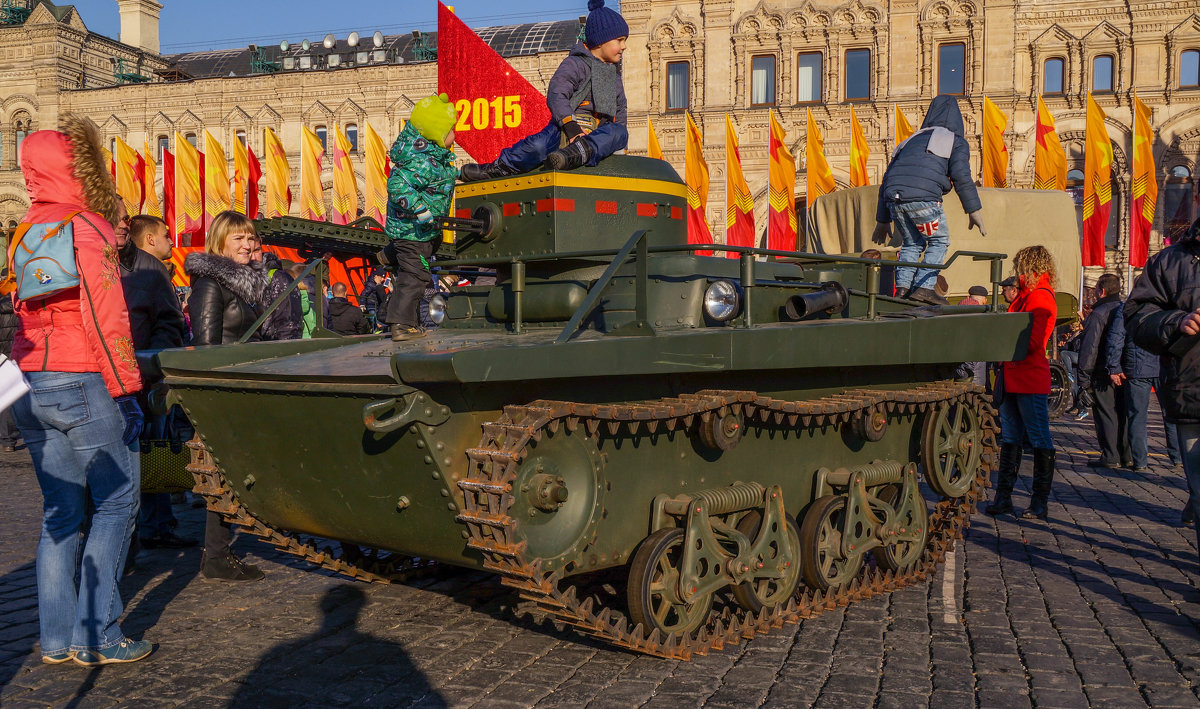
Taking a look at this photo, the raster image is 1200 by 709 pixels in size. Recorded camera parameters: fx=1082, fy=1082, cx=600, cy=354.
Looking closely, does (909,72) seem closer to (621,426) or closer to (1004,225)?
(1004,225)

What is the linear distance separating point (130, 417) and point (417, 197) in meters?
2.04

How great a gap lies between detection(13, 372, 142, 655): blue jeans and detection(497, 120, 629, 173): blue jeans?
2.71 m

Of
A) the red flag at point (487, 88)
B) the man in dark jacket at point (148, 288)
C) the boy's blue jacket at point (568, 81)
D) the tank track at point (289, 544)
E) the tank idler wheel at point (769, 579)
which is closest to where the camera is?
the tank idler wheel at point (769, 579)

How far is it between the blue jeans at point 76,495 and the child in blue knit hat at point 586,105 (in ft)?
8.94

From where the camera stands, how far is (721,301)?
570cm

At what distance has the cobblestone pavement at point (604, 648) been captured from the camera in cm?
470

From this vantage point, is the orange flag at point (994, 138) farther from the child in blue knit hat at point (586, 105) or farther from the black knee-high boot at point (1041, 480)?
the child in blue knit hat at point (586, 105)

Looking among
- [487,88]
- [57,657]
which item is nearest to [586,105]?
[57,657]

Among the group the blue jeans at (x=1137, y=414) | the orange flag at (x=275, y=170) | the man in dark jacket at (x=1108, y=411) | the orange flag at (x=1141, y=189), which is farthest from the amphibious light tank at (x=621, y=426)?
the orange flag at (x=275, y=170)

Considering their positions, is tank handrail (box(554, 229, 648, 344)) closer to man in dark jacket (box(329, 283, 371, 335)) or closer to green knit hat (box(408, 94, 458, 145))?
green knit hat (box(408, 94, 458, 145))

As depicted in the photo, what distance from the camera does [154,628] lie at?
18.8 ft

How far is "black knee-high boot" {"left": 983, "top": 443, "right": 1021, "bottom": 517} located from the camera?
899 cm

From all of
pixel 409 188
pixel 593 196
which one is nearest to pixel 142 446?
pixel 409 188

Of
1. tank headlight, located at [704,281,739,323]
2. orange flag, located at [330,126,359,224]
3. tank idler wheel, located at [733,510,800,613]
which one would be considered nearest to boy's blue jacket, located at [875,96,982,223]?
tank headlight, located at [704,281,739,323]
